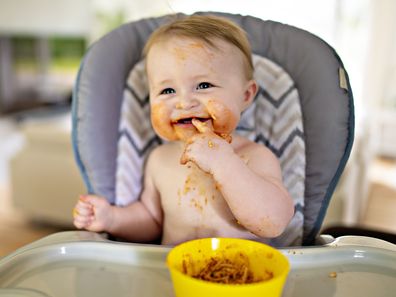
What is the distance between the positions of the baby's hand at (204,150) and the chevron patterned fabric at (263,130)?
264mm

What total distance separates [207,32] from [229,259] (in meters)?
0.43

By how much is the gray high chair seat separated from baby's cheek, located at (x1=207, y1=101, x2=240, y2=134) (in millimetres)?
186

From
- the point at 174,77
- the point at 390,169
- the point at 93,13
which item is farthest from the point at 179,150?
the point at 93,13

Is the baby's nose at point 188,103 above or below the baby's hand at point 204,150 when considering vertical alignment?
above

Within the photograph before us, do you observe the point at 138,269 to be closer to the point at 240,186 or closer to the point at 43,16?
the point at 240,186

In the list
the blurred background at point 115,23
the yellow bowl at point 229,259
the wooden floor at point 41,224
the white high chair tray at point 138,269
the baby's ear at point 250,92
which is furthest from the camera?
the blurred background at point 115,23

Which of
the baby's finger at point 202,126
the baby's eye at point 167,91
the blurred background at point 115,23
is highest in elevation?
the baby's eye at point 167,91

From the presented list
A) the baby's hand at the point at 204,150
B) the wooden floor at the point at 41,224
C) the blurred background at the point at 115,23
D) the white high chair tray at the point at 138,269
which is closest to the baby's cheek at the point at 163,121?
the baby's hand at the point at 204,150

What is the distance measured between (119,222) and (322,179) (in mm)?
425

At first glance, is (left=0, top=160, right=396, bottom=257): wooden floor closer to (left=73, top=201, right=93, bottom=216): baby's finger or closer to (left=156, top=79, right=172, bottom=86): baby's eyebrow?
(left=73, top=201, right=93, bottom=216): baby's finger

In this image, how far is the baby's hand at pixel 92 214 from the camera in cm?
89

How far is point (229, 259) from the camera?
646 millimetres

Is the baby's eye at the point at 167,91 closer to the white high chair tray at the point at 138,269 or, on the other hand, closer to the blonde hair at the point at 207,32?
the blonde hair at the point at 207,32

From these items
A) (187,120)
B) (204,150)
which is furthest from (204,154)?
(187,120)
